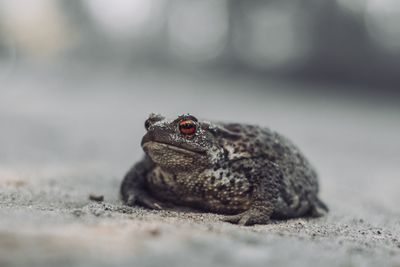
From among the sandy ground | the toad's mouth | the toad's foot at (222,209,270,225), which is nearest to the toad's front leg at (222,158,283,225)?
the toad's foot at (222,209,270,225)

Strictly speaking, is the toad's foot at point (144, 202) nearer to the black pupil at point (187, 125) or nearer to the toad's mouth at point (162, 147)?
the toad's mouth at point (162, 147)

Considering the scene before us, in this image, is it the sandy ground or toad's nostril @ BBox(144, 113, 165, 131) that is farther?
toad's nostril @ BBox(144, 113, 165, 131)

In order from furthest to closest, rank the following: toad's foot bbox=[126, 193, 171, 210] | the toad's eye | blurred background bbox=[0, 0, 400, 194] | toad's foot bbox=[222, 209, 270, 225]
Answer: blurred background bbox=[0, 0, 400, 194] → toad's foot bbox=[126, 193, 171, 210] → the toad's eye → toad's foot bbox=[222, 209, 270, 225]

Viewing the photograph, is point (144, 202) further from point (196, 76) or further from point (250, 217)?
point (196, 76)

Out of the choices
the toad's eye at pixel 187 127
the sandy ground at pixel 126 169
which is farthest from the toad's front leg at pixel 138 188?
the toad's eye at pixel 187 127

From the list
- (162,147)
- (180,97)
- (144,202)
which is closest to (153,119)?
(162,147)

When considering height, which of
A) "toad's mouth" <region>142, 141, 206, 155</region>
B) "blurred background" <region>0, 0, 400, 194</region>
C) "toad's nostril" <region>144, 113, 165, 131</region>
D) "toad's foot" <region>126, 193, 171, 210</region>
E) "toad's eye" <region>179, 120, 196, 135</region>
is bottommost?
"toad's foot" <region>126, 193, 171, 210</region>

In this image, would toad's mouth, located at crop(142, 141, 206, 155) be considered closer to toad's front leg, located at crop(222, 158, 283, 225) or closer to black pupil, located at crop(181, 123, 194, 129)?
black pupil, located at crop(181, 123, 194, 129)
